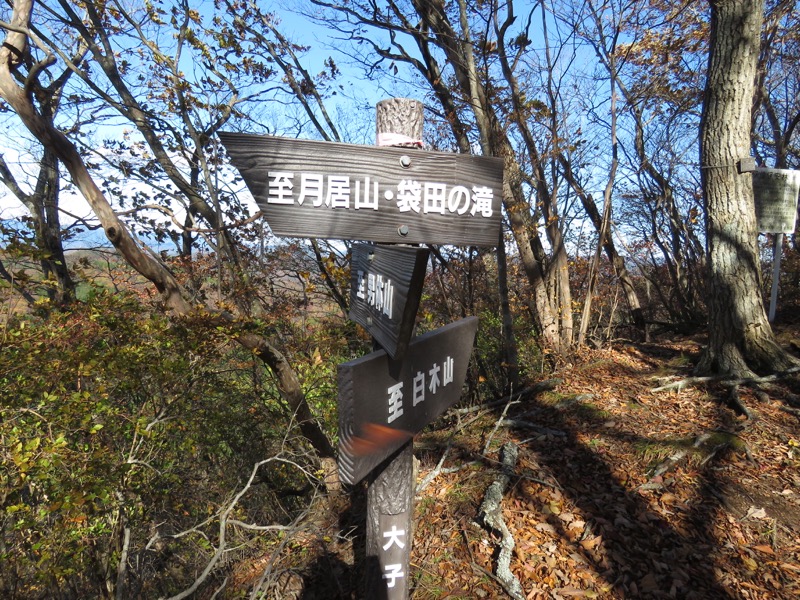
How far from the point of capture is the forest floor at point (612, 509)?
3.15m

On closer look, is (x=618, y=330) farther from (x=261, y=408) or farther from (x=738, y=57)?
(x=261, y=408)

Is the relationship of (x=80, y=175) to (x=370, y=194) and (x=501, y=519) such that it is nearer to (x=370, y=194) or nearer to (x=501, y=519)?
(x=370, y=194)

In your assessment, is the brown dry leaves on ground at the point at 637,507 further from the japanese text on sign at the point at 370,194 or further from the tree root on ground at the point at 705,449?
the japanese text on sign at the point at 370,194

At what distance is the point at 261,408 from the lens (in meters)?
6.70

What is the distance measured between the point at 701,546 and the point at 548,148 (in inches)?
242

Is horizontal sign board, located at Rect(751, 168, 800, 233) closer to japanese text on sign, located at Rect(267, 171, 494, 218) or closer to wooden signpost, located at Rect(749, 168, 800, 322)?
wooden signpost, located at Rect(749, 168, 800, 322)

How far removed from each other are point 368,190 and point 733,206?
524 cm

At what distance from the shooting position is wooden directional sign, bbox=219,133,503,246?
5.99ft

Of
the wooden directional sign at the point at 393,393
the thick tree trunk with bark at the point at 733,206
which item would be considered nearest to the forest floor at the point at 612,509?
the thick tree trunk with bark at the point at 733,206

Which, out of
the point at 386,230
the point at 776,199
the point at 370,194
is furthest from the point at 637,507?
the point at 776,199

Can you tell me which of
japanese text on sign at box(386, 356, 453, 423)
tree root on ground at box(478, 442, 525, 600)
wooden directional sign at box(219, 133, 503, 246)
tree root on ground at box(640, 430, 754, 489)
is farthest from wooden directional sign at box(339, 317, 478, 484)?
tree root on ground at box(640, 430, 754, 489)

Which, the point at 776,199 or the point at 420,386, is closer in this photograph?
the point at 420,386

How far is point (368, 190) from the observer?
192 cm

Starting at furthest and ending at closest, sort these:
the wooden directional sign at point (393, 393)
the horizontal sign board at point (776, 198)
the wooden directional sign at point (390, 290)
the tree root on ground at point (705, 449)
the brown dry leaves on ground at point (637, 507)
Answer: the horizontal sign board at point (776, 198) < the tree root on ground at point (705, 449) < the brown dry leaves on ground at point (637, 507) < the wooden directional sign at point (393, 393) < the wooden directional sign at point (390, 290)
